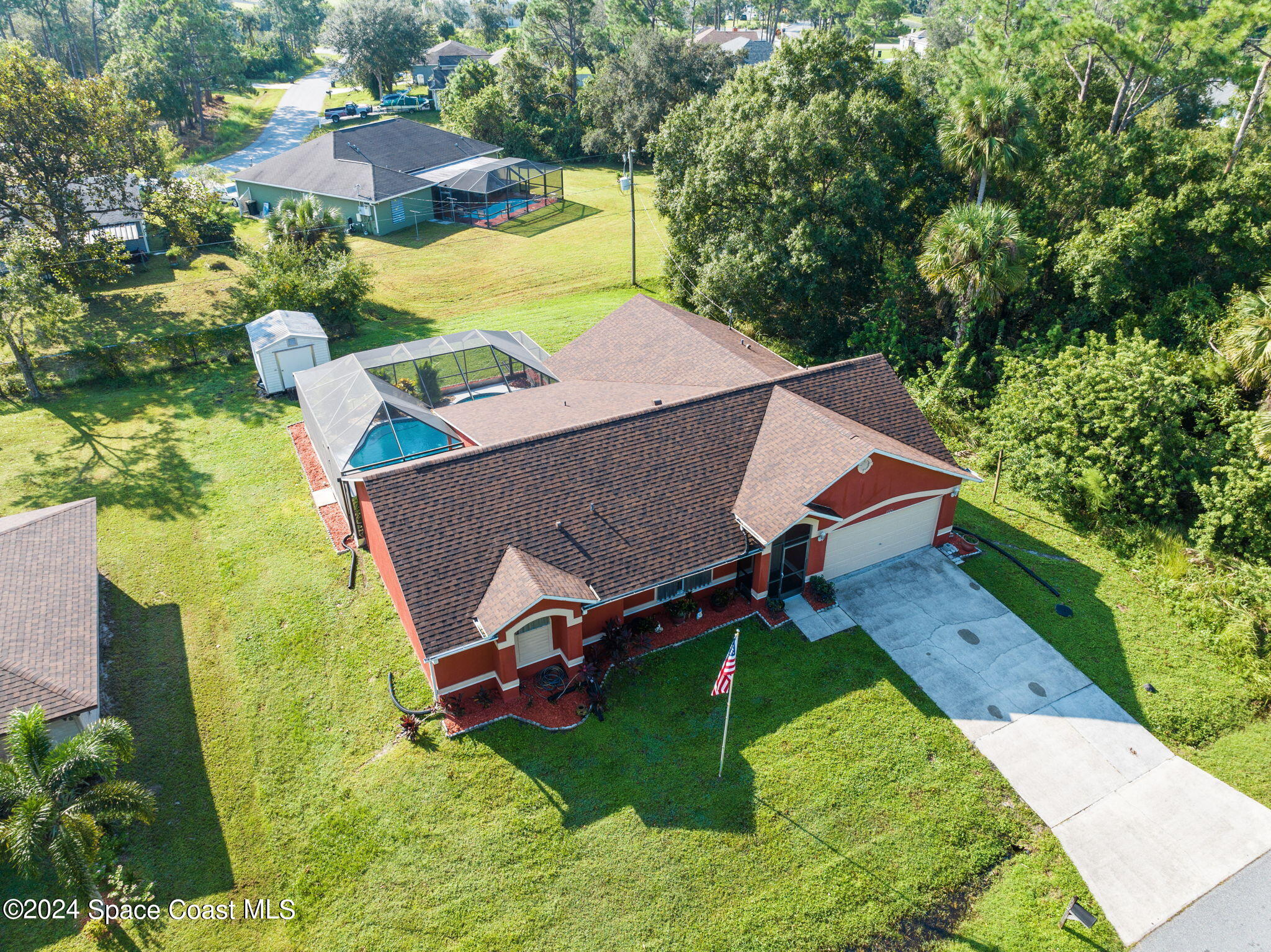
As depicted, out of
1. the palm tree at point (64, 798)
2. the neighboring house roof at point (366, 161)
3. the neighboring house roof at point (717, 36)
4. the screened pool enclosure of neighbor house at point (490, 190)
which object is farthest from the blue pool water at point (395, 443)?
the neighboring house roof at point (717, 36)

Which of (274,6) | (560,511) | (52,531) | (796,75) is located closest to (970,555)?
(560,511)

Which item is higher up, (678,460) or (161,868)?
(678,460)

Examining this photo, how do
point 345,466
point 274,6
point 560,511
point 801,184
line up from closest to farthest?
point 560,511 < point 345,466 < point 801,184 < point 274,6

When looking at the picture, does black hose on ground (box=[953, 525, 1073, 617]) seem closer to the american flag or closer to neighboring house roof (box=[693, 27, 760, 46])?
the american flag

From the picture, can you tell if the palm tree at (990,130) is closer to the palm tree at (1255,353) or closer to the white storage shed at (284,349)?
the palm tree at (1255,353)

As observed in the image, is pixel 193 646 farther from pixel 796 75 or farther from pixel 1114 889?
pixel 796 75
